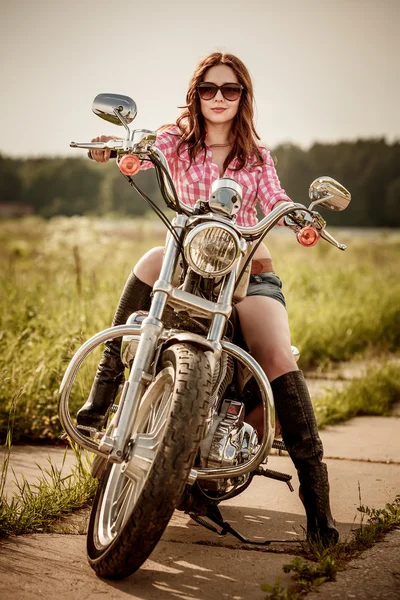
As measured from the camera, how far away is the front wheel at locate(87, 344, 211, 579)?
233cm

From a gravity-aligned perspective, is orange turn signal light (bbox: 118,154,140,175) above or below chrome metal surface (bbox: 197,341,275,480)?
above

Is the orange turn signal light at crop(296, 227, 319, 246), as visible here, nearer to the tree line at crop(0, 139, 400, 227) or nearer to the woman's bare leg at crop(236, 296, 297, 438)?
the woman's bare leg at crop(236, 296, 297, 438)

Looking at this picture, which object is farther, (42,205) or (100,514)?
(42,205)

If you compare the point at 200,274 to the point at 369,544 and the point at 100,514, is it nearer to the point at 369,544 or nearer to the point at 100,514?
the point at 100,514

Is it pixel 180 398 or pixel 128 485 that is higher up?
pixel 180 398

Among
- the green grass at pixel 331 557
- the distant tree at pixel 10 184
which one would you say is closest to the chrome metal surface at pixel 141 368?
the green grass at pixel 331 557

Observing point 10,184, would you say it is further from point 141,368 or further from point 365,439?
point 141,368

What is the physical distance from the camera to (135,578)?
103 inches

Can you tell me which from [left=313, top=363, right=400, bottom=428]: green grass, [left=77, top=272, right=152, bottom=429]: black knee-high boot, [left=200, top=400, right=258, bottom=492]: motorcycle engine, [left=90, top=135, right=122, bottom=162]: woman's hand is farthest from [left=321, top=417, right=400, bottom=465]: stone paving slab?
[left=90, top=135, right=122, bottom=162]: woman's hand

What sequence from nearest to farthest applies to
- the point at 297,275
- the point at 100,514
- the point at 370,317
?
1. the point at 100,514
2. the point at 370,317
3. the point at 297,275

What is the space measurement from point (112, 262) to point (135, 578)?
8066 mm

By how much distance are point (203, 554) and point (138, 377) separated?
776 millimetres

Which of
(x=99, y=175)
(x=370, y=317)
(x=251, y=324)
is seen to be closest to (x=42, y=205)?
(x=99, y=175)

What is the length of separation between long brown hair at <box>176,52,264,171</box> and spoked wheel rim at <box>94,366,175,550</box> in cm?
117
